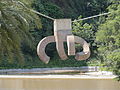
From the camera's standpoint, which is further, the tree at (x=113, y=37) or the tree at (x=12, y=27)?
the tree at (x=113, y=37)

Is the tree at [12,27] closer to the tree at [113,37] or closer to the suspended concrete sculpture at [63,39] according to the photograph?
the suspended concrete sculpture at [63,39]

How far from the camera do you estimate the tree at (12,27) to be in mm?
6758

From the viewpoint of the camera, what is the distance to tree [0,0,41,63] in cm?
676

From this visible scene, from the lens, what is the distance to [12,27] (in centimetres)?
680

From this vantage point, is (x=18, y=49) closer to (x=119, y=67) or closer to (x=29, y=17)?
(x=29, y=17)
